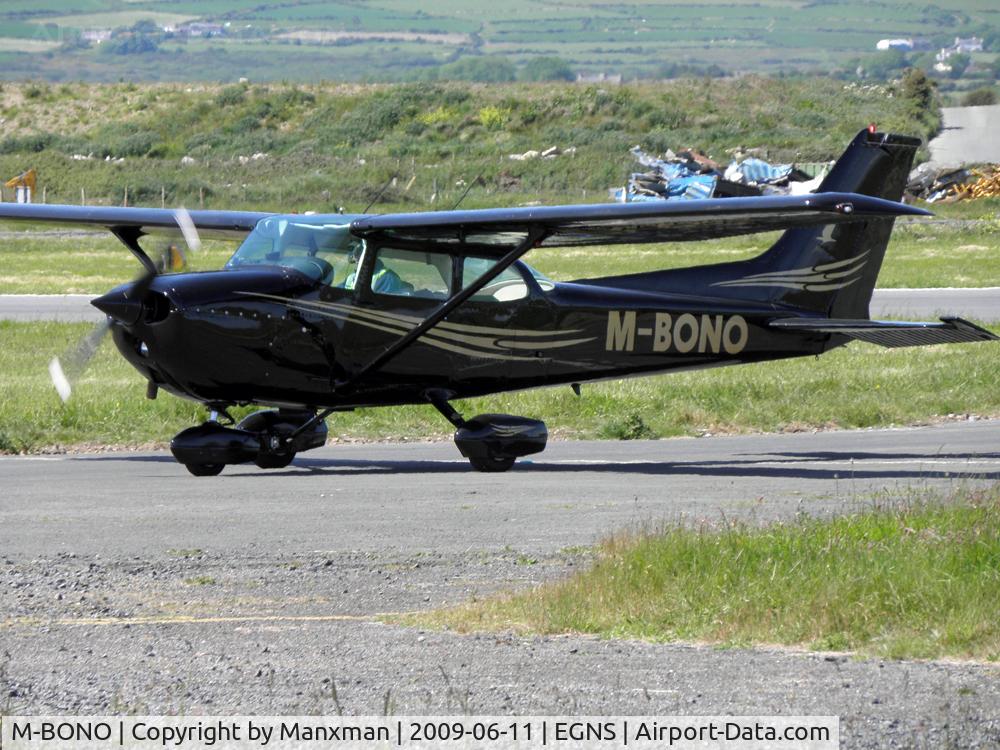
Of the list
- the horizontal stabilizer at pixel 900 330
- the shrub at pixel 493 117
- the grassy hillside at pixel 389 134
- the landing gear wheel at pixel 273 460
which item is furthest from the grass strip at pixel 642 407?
the shrub at pixel 493 117

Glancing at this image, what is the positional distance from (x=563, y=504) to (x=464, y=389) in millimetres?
2894

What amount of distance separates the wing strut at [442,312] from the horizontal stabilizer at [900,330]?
3.02 meters

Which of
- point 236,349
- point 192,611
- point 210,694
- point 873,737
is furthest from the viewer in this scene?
point 236,349

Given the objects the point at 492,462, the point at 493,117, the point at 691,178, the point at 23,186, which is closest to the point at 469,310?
the point at 492,462

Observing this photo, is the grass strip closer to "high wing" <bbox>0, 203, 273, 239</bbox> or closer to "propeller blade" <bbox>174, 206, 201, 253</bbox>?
"high wing" <bbox>0, 203, 273, 239</bbox>

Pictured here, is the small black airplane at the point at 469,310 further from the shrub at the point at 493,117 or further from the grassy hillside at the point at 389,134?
the shrub at the point at 493,117

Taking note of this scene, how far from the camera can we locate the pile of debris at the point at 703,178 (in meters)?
Result: 53.5

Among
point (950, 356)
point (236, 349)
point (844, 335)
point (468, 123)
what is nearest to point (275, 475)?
point (236, 349)

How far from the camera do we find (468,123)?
75062mm

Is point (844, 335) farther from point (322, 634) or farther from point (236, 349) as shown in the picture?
point (322, 634)

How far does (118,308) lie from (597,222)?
4248 millimetres

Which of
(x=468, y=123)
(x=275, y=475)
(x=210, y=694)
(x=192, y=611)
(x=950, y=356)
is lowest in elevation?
(x=468, y=123)
